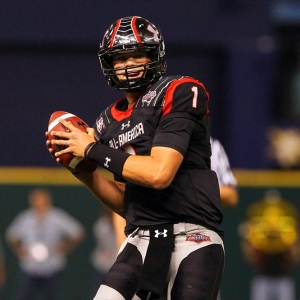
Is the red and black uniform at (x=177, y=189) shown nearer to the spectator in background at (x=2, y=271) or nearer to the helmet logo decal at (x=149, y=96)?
the helmet logo decal at (x=149, y=96)

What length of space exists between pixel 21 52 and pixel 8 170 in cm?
300

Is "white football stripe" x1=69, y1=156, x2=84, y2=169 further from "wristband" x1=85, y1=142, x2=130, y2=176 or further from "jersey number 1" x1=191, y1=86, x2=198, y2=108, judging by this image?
"jersey number 1" x1=191, y1=86, x2=198, y2=108

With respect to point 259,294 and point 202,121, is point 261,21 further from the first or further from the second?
point 202,121

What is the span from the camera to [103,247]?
1078cm

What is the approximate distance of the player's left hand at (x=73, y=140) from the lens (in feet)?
13.2

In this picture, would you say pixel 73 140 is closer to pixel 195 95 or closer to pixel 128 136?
pixel 128 136

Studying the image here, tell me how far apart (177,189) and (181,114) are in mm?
345

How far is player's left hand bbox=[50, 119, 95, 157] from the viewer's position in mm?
4031

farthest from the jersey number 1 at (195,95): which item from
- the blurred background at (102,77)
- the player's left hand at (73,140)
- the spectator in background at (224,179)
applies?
the blurred background at (102,77)

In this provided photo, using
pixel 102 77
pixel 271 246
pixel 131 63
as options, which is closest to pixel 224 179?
pixel 131 63

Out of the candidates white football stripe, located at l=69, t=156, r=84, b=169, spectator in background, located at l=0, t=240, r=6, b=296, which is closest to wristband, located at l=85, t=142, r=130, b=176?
white football stripe, located at l=69, t=156, r=84, b=169

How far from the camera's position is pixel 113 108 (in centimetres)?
438

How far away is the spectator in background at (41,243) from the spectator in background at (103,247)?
301mm

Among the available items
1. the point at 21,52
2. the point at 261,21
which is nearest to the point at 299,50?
the point at 261,21
